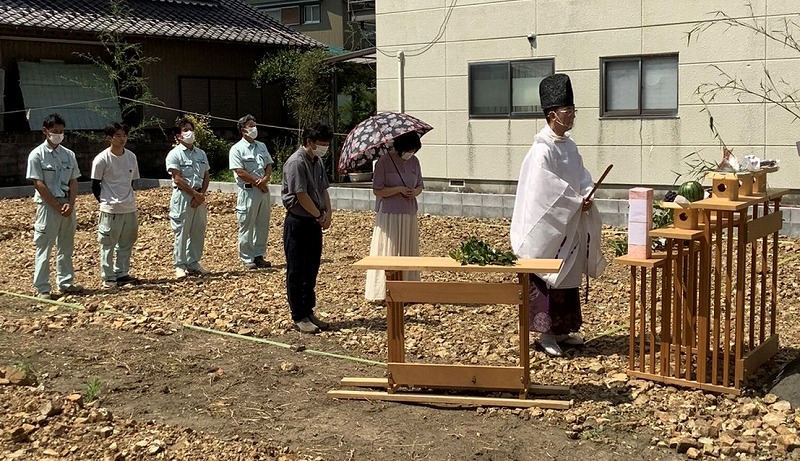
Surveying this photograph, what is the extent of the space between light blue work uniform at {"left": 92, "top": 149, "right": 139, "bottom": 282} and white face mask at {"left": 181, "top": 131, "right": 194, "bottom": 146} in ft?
2.32

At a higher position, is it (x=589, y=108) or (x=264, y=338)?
(x=589, y=108)

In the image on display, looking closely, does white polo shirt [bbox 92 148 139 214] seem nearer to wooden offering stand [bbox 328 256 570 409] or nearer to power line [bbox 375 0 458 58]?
wooden offering stand [bbox 328 256 570 409]

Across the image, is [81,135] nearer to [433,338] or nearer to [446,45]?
[446,45]

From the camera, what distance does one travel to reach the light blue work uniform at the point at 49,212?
9.18 meters

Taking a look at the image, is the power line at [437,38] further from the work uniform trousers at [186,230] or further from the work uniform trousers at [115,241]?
the work uniform trousers at [115,241]

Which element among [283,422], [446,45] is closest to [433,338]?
[283,422]

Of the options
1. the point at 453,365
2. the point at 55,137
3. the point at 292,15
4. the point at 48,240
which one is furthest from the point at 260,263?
the point at 292,15

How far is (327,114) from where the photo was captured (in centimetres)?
2198

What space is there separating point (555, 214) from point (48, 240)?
515cm

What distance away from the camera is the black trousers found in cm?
756

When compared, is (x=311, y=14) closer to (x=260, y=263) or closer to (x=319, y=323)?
(x=260, y=263)

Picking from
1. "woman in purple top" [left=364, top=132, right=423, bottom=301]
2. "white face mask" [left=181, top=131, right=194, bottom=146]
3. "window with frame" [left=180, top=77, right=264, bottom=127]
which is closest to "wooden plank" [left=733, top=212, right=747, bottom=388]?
"woman in purple top" [left=364, top=132, right=423, bottom=301]

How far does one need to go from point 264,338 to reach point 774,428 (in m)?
3.89

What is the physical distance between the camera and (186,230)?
34.6 ft
